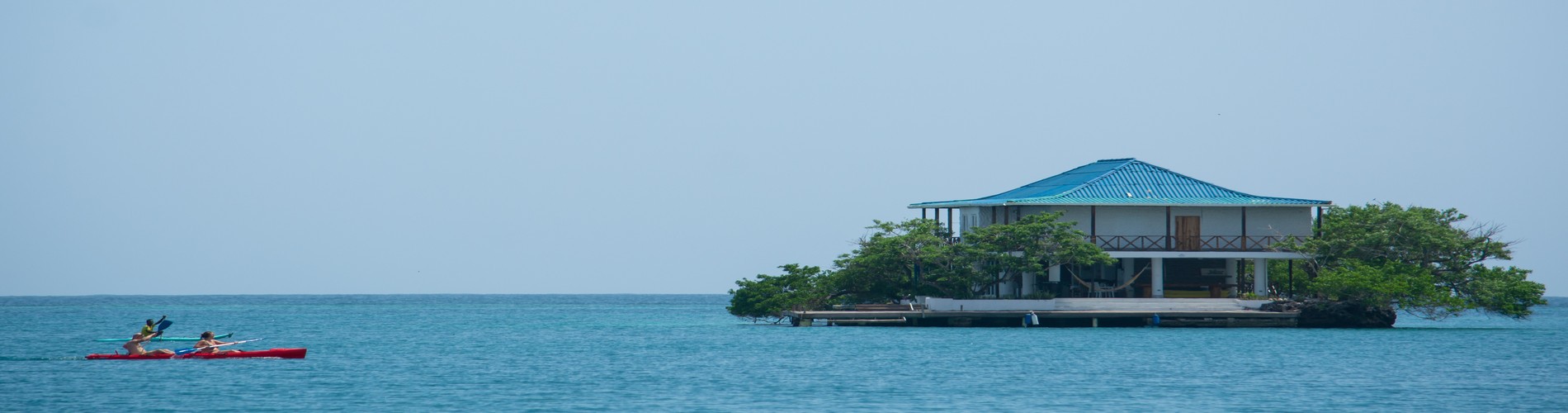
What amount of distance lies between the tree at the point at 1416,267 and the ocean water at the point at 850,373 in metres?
1.13

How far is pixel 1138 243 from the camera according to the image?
55031mm

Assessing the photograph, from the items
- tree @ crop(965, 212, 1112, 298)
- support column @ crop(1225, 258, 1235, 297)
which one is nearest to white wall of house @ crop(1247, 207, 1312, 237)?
support column @ crop(1225, 258, 1235, 297)

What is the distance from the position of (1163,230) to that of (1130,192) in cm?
163

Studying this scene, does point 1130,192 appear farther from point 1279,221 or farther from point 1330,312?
point 1330,312

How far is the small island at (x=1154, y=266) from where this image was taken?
5234cm

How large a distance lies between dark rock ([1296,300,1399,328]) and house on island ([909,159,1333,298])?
2771 mm

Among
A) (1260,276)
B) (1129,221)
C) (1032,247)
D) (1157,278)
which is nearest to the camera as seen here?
(1032,247)

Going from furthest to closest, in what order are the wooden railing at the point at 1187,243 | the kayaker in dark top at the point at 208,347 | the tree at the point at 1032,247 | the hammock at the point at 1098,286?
1. the wooden railing at the point at 1187,243
2. the hammock at the point at 1098,286
3. the tree at the point at 1032,247
4. the kayaker in dark top at the point at 208,347

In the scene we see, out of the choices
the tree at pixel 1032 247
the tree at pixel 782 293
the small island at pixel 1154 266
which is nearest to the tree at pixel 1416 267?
the small island at pixel 1154 266

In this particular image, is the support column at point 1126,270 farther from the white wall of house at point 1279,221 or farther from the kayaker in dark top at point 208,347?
the kayaker in dark top at point 208,347

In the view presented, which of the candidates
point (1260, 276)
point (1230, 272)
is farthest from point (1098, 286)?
point (1260, 276)

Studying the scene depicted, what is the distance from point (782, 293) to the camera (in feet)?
196

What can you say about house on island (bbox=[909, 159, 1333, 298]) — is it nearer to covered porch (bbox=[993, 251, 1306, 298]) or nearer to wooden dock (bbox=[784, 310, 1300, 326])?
covered porch (bbox=[993, 251, 1306, 298])

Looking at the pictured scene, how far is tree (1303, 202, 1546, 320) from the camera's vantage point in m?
51.9
